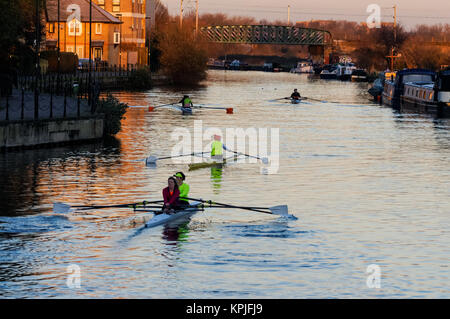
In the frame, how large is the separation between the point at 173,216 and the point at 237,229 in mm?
1937

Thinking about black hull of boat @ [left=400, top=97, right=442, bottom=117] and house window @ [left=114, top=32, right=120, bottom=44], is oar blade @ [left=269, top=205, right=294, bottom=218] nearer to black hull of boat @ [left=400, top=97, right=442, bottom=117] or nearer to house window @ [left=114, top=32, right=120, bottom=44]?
black hull of boat @ [left=400, top=97, right=442, bottom=117]

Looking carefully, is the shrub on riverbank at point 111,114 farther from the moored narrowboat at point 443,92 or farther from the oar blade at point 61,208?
the moored narrowboat at point 443,92

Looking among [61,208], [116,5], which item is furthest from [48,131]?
[116,5]

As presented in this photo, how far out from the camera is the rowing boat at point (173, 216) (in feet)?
85.5

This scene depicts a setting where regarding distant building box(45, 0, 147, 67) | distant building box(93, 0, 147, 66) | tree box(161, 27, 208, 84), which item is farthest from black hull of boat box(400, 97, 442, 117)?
distant building box(93, 0, 147, 66)

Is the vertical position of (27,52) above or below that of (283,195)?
above

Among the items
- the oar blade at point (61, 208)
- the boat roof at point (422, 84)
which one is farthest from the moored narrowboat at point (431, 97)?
the oar blade at point (61, 208)

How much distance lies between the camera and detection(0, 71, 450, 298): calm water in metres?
20.5

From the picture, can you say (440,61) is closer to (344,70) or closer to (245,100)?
(344,70)

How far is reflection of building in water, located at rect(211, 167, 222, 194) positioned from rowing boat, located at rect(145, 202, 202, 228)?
16.3 feet

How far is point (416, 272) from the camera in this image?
21.7 meters

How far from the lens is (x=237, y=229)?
1035 inches
